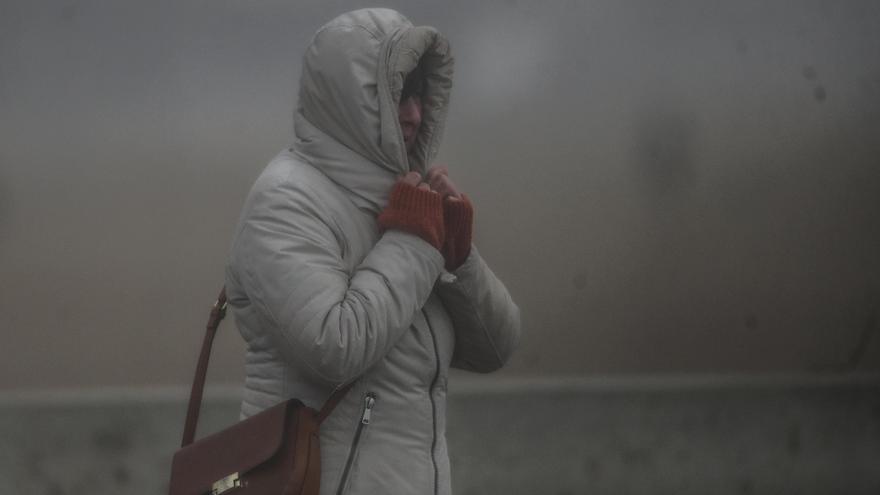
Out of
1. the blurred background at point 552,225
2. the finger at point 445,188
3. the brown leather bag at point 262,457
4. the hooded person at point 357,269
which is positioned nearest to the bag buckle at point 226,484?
the brown leather bag at point 262,457

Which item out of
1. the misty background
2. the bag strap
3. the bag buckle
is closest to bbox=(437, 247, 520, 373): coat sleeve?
the bag strap

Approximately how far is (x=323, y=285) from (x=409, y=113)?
0.39 metres

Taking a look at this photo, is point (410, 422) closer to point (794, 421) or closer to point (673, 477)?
point (673, 477)

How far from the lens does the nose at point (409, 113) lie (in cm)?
240

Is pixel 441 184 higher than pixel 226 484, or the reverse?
pixel 441 184

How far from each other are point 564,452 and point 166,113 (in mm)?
1428

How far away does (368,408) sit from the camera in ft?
7.36

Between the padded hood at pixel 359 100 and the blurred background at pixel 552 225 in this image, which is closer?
the padded hood at pixel 359 100

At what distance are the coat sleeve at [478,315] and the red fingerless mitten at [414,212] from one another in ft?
0.33

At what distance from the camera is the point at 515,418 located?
4164 mm

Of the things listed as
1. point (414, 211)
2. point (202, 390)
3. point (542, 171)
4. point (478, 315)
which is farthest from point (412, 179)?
point (542, 171)

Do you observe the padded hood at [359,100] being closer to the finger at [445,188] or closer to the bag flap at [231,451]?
the finger at [445,188]

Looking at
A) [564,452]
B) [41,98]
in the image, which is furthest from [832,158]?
[41,98]

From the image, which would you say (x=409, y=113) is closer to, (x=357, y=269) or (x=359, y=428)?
(x=357, y=269)
